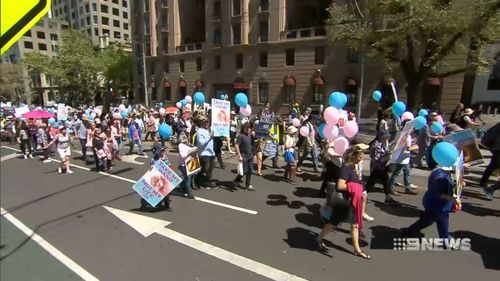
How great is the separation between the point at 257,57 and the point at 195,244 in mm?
30197

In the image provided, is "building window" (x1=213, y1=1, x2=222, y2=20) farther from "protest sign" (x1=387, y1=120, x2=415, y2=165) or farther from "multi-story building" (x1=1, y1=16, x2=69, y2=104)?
"multi-story building" (x1=1, y1=16, x2=69, y2=104)

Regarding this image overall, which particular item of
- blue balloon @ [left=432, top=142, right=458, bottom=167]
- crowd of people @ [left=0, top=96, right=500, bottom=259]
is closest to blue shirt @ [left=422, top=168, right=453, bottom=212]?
crowd of people @ [left=0, top=96, right=500, bottom=259]

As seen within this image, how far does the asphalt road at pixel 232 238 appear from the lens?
4438 mm

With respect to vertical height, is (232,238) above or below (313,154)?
below

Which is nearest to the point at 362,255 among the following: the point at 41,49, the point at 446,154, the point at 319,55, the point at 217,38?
the point at 446,154

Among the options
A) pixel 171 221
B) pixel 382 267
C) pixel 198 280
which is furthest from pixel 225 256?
pixel 382 267

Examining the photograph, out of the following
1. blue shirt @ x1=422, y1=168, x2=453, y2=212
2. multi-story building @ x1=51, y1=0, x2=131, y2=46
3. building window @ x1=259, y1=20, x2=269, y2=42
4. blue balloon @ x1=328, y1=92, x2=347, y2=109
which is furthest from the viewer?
multi-story building @ x1=51, y1=0, x2=131, y2=46

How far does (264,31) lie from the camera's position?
109 feet

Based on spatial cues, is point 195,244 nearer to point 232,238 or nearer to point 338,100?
point 232,238

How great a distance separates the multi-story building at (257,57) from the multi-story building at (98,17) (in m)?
38.5

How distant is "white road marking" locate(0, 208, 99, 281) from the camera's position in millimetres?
4445

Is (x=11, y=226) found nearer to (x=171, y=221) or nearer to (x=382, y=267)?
(x=171, y=221)

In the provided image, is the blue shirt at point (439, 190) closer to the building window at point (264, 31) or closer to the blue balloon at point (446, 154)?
the blue balloon at point (446, 154)

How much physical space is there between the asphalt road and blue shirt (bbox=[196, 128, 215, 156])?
3.18 feet
